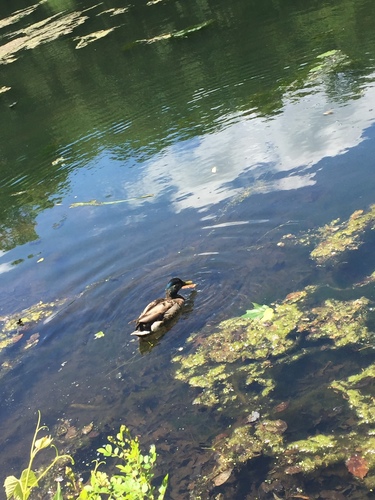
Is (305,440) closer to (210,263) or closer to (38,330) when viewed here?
(210,263)

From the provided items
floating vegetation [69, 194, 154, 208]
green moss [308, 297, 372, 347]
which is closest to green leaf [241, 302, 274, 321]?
green moss [308, 297, 372, 347]

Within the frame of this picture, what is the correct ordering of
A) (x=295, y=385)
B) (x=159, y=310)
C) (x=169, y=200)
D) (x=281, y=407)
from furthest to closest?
(x=169, y=200) → (x=159, y=310) → (x=295, y=385) → (x=281, y=407)

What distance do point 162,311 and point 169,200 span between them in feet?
9.93

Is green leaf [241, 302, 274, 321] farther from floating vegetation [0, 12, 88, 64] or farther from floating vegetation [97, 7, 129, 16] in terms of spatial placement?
floating vegetation [97, 7, 129, 16]

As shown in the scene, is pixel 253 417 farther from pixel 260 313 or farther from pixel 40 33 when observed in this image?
pixel 40 33

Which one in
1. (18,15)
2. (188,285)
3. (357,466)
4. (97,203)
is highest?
(18,15)

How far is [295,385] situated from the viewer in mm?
4816

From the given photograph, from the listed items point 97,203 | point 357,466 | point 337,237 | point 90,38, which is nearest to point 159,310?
point 337,237

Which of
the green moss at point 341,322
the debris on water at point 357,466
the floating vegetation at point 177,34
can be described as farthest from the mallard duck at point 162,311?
the floating vegetation at point 177,34

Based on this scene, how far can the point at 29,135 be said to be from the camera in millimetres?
14680

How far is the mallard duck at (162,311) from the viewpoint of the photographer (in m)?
6.05

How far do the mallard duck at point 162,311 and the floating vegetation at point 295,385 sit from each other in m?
0.45

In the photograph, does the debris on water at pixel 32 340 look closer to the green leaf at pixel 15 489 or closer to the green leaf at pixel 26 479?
the green leaf at pixel 26 479

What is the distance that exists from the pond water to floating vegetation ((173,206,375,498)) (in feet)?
0.46
